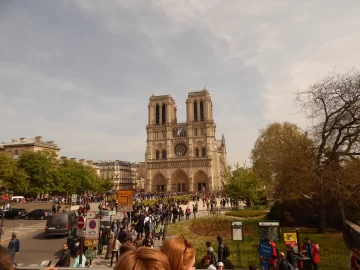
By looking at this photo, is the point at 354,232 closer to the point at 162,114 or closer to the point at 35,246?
the point at 35,246

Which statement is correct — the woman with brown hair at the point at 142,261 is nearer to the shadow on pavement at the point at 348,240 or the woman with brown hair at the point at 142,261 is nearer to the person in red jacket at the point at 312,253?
the person in red jacket at the point at 312,253

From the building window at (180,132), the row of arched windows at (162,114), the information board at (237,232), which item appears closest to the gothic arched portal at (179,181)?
the building window at (180,132)

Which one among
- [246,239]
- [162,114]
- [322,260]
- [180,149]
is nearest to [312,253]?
[322,260]

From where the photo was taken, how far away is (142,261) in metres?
1.44

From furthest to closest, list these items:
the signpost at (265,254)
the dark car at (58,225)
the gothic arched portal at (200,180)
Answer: the gothic arched portal at (200,180) < the dark car at (58,225) < the signpost at (265,254)

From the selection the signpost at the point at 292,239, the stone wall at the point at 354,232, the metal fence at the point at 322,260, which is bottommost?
the metal fence at the point at 322,260

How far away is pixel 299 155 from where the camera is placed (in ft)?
56.4

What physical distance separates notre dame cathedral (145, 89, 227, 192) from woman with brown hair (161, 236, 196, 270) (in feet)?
231

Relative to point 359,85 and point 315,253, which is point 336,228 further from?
point 315,253

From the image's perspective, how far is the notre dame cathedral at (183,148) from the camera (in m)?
73.2

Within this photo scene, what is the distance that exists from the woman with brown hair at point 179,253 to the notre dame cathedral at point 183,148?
231 feet

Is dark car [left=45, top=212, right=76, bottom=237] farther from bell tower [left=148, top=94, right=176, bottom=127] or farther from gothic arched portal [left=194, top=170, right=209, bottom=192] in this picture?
bell tower [left=148, top=94, right=176, bottom=127]

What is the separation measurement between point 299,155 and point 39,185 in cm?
4101

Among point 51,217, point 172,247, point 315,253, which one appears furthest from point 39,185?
point 172,247
